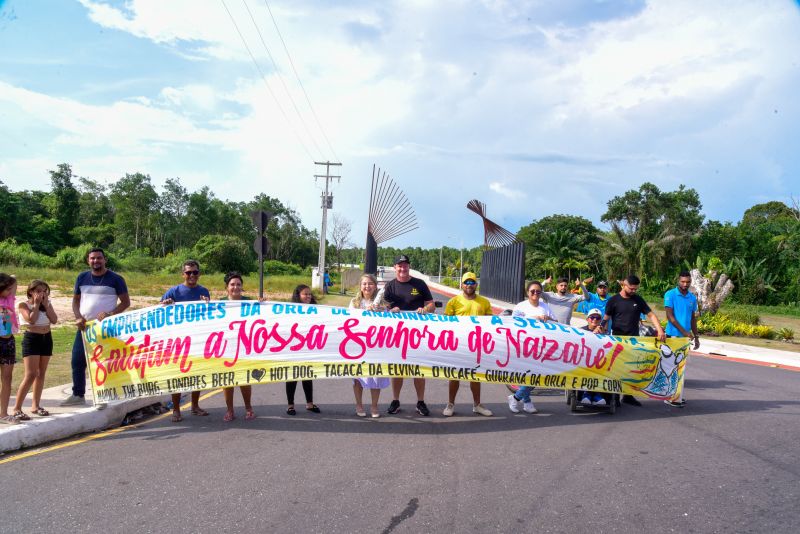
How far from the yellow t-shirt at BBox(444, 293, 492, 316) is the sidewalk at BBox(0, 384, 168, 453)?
3816mm

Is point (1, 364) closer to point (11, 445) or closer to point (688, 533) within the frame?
point (11, 445)

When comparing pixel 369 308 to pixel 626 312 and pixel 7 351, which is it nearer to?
pixel 626 312

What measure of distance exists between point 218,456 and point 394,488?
174 cm

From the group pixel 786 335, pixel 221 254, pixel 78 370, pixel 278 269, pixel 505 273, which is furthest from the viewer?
pixel 278 269

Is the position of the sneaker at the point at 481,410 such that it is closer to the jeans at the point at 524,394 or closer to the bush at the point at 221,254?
the jeans at the point at 524,394

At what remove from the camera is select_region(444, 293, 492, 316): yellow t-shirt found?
6.76 m

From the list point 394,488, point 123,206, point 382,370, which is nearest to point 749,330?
point 382,370

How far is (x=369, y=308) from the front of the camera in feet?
22.2

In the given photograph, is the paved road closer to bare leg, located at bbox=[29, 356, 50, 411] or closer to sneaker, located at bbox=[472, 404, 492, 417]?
sneaker, located at bbox=[472, 404, 492, 417]

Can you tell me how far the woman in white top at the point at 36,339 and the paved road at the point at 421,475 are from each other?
3.12 feet

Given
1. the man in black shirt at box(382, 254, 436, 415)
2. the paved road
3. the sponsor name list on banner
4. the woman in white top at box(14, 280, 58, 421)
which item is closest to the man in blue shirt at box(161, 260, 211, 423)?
the sponsor name list on banner

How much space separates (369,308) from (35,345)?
11.7 feet

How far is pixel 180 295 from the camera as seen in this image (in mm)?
6539

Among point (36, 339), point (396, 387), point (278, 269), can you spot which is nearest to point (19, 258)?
point (278, 269)
